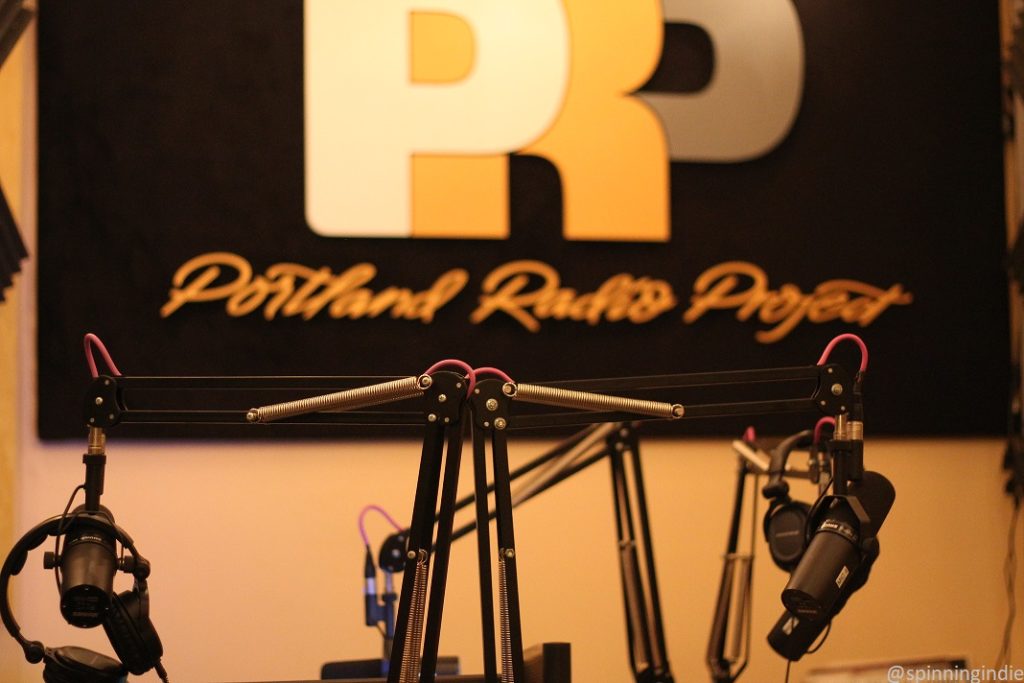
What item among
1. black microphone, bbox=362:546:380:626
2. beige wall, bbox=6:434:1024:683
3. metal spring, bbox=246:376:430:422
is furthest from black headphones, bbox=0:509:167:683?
beige wall, bbox=6:434:1024:683

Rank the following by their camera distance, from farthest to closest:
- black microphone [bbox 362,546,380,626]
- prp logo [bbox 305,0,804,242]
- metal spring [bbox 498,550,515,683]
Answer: prp logo [bbox 305,0,804,242], black microphone [bbox 362,546,380,626], metal spring [bbox 498,550,515,683]

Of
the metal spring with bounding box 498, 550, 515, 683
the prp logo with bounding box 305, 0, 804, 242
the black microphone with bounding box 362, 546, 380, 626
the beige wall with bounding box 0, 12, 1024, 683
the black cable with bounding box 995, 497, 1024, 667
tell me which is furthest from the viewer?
the black cable with bounding box 995, 497, 1024, 667

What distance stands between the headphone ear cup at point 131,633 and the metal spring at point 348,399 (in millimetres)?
342

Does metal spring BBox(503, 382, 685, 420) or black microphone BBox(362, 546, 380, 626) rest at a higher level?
metal spring BBox(503, 382, 685, 420)

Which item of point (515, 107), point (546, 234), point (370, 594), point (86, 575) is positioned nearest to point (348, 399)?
point (86, 575)

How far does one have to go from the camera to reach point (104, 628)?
191 cm

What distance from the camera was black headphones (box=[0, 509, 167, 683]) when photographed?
1.90 metres

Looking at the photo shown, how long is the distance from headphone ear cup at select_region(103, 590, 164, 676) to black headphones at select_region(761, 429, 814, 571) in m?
1.19

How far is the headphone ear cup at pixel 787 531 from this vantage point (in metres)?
2.44

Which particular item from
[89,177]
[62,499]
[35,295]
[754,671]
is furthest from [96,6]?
[754,671]

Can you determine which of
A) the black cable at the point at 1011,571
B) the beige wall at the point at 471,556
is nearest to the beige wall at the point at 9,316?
the beige wall at the point at 471,556

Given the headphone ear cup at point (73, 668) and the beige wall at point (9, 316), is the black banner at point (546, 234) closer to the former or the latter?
the beige wall at point (9, 316)

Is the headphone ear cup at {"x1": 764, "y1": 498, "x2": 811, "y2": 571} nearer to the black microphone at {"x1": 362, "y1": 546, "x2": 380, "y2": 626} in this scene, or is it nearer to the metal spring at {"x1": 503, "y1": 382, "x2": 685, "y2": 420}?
the metal spring at {"x1": 503, "y1": 382, "x2": 685, "y2": 420}

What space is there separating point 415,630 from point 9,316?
211 cm
